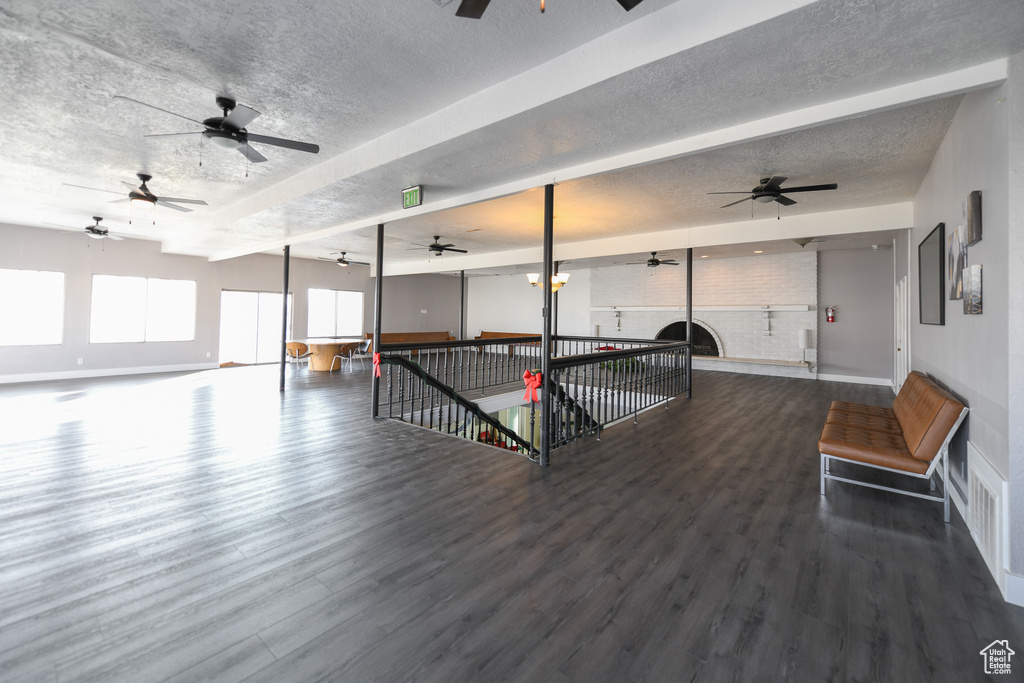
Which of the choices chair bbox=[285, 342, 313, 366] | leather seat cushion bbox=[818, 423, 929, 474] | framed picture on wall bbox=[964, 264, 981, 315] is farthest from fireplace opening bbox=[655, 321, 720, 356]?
chair bbox=[285, 342, 313, 366]

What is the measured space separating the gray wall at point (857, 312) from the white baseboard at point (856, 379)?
7 centimetres

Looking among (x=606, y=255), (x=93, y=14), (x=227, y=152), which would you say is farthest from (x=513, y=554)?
(x=606, y=255)

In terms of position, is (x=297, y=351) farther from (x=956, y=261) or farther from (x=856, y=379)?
(x=856, y=379)

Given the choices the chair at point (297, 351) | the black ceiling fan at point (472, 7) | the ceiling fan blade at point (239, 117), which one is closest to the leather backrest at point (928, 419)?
the black ceiling fan at point (472, 7)

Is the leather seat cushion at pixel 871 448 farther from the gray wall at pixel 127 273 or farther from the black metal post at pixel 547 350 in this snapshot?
the gray wall at pixel 127 273

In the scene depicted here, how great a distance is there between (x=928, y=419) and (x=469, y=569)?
10.6 ft

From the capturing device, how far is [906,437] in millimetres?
3236

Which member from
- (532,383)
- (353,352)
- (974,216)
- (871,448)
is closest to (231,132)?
(532,383)

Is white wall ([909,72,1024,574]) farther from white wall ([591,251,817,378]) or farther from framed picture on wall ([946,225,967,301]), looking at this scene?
white wall ([591,251,817,378])

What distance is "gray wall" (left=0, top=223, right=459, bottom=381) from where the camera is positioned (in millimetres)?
8352

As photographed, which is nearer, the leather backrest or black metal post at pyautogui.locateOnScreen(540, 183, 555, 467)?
the leather backrest

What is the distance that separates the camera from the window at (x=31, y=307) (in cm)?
816

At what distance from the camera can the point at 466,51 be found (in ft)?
8.97

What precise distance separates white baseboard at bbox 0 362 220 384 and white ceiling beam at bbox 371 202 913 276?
7848mm
